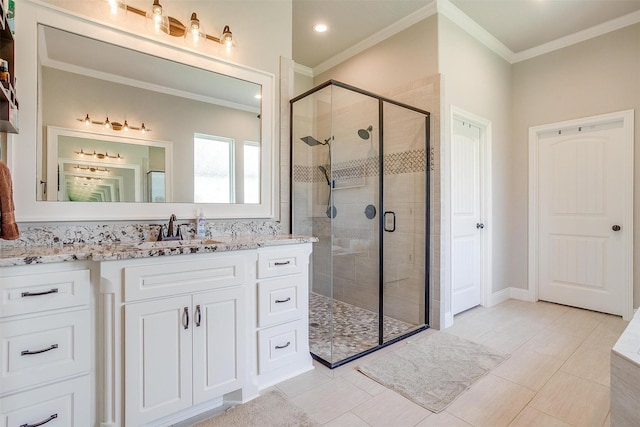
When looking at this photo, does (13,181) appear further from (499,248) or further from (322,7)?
(499,248)

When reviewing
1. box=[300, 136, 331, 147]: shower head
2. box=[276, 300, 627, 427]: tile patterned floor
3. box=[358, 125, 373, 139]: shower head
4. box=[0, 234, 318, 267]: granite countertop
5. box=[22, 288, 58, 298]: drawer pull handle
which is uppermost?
box=[358, 125, 373, 139]: shower head

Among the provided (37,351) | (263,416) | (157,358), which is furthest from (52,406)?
(263,416)

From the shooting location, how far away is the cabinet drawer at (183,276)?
1471 mm

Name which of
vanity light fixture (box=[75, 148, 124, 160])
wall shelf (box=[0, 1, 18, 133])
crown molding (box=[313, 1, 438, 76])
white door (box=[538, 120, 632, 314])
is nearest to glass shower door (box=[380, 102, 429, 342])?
crown molding (box=[313, 1, 438, 76])

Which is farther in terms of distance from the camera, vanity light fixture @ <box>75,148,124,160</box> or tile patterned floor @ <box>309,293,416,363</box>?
tile patterned floor @ <box>309,293,416,363</box>

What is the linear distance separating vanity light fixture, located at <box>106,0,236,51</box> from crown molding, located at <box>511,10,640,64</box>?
11.3ft

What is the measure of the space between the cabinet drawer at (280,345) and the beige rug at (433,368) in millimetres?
488

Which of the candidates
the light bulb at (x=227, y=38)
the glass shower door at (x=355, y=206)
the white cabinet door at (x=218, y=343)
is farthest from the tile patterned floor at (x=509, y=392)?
the light bulb at (x=227, y=38)

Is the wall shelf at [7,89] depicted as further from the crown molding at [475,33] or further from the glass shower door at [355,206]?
the crown molding at [475,33]

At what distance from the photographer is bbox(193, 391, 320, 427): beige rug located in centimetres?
163

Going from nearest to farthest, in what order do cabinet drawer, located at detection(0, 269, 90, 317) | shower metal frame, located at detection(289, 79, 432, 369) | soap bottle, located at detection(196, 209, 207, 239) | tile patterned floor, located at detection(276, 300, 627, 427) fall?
1. cabinet drawer, located at detection(0, 269, 90, 317)
2. tile patterned floor, located at detection(276, 300, 627, 427)
3. soap bottle, located at detection(196, 209, 207, 239)
4. shower metal frame, located at detection(289, 79, 432, 369)

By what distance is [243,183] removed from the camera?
2398 mm

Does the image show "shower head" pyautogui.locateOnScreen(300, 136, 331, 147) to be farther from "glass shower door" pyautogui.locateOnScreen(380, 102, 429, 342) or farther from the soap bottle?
the soap bottle

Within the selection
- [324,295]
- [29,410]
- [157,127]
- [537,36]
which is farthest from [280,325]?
[537,36]
